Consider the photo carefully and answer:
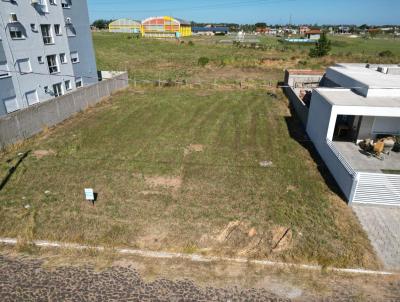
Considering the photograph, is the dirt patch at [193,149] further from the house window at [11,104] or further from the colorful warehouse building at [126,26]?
the colorful warehouse building at [126,26]

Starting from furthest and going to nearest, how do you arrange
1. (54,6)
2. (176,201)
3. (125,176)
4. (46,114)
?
1. (54,6)
2. (46,114)
3. (125,176)
4. (176,201)

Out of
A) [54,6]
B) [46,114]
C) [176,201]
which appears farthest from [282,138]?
[54,6]

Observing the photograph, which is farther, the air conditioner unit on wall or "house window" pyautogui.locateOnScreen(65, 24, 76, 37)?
"house window" pyautogui.locateOnScreen(65, 24, 76, 37)

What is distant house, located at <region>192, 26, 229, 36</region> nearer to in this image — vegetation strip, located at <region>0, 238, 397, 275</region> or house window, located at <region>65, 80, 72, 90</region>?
house window, located at <region>65, 80, 72, 90</region>

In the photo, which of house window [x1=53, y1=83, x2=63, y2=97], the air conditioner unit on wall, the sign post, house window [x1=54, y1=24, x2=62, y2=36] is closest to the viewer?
the sign post

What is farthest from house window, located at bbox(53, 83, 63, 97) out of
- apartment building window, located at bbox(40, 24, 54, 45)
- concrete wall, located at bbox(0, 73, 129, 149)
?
apartment building window, located at bbox(40, 24, 54, 45)

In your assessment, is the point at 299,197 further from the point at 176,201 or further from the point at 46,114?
the point at 46,114
